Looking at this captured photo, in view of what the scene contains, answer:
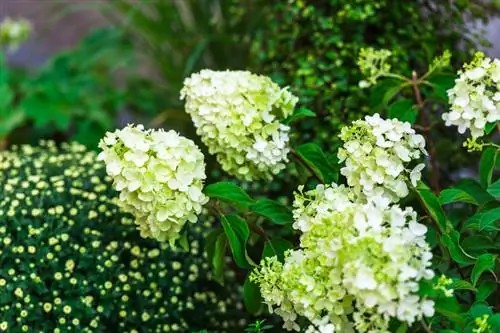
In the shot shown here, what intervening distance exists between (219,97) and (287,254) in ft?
1.04

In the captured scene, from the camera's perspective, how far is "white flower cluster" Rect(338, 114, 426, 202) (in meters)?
1.20

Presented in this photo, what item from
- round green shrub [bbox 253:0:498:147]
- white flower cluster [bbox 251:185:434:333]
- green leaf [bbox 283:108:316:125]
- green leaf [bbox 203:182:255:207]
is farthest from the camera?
round green shrub [bbox 253:0:498:147]

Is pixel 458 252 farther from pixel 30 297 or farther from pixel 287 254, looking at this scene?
pixel 30 297

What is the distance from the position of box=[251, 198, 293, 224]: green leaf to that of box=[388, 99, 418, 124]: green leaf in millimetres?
293

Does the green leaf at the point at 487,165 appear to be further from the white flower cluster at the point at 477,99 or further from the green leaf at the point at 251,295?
the green leaf at the point at 251,295

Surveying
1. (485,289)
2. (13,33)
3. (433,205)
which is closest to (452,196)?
(433,205)

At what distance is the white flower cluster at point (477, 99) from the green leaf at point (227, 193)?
37 centimetres

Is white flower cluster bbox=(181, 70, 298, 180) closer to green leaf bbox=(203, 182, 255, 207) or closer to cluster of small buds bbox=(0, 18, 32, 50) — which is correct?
green leaf bbox=(203, 182, 255, 207)

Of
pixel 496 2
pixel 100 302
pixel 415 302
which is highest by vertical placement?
pixel 496 2

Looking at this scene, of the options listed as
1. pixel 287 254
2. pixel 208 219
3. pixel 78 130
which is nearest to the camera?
pixel 287 254

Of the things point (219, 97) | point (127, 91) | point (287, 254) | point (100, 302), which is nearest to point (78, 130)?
point (127, 91)

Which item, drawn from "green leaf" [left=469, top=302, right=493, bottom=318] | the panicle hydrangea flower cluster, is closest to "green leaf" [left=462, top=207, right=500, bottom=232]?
"green leaf" [left=469, top=302, right=493, bottom=318]

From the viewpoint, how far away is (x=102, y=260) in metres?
1.51

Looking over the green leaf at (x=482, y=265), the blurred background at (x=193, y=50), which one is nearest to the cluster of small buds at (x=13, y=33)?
the blurred background at (x=193, y=50)
